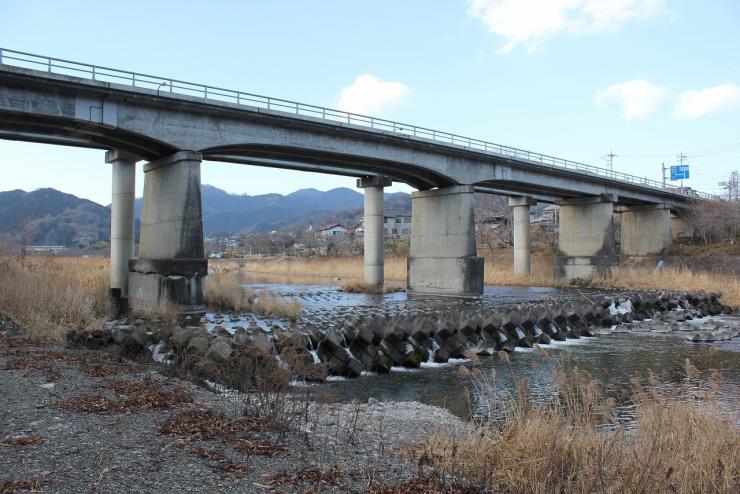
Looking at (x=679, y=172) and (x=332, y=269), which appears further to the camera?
(x=679, y=172)

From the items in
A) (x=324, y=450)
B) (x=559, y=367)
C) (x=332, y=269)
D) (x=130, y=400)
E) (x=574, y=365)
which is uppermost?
(x=332, y=269)

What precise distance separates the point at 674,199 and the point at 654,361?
52.6m

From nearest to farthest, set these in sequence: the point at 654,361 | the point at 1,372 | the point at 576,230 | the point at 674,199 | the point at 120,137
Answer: the point at 1,372, the point at 654,361, the point at 120,137, the point at 576,230, the point at 674,199

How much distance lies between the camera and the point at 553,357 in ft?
53.0

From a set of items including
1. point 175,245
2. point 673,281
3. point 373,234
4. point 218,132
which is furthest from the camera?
point 673,281

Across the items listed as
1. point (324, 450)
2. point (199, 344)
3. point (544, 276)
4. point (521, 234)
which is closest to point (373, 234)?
point (521, 234)

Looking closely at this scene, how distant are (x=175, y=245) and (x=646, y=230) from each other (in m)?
51.4

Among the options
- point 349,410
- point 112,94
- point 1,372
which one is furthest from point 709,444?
point 112,94

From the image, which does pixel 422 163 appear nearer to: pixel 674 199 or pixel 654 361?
pixel 654 361

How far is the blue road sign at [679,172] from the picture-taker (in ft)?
285

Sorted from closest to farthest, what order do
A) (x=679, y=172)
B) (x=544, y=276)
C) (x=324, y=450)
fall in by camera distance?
1. (x=324, y=450)
2. (x=544, y=276)
3. (x=679, y=172)

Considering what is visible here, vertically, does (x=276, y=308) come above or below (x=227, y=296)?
below

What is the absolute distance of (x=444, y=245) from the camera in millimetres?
36312

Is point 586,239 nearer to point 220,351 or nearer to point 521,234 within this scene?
point 521,234
